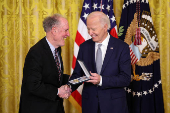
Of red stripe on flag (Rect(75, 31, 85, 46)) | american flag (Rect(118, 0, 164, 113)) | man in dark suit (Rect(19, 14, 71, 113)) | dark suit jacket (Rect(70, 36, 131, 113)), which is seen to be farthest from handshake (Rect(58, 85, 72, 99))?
american flag (Rect(118, 0, 164, 113))

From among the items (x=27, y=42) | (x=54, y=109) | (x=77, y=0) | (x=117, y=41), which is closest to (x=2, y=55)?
(x=27, y=42)

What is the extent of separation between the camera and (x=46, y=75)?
224 cm

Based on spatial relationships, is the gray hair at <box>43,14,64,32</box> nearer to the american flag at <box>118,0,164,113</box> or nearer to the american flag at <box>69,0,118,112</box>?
the american flag at <box>69,0,118,112</box>

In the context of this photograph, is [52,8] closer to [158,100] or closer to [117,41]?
[117,41]

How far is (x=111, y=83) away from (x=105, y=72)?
15 cm

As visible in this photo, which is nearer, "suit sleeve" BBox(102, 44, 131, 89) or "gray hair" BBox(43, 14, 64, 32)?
"suit sleeve" BBox(102, 44, 131, 89)

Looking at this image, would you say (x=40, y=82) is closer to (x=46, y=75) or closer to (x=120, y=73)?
(x=46, y=75)

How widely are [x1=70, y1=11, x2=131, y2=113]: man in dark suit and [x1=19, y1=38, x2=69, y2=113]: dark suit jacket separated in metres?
0.43

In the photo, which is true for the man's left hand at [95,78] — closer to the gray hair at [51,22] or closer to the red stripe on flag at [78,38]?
the gray hair at [51,22]

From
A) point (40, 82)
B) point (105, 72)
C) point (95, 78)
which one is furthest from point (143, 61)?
point (40, 82)

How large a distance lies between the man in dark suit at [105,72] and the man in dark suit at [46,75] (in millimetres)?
329

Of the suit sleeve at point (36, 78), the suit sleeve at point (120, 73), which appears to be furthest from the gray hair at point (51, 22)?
the suit sleeve at point (120, 73)

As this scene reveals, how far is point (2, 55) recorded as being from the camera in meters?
3.93

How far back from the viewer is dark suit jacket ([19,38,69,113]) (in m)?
2.11
